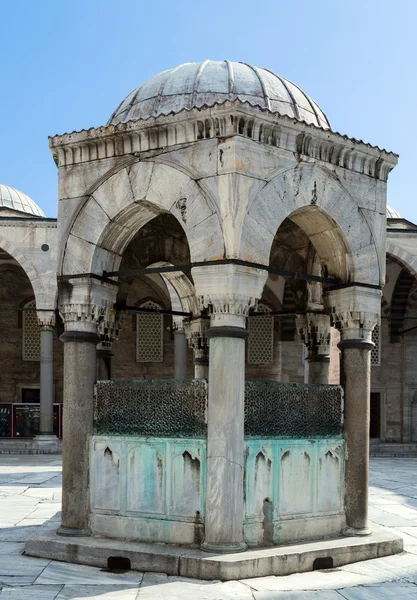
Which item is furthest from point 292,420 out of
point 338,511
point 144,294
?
point 144,294

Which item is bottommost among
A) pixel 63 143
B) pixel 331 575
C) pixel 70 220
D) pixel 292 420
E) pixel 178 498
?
pixel 331 575

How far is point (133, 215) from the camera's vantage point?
6.18 metres

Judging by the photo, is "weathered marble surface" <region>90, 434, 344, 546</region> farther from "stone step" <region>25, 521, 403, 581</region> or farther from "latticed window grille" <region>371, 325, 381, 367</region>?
"latticed window grille" <region>371, 325, 381, 367</region>

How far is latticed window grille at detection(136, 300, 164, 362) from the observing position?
22.2 m

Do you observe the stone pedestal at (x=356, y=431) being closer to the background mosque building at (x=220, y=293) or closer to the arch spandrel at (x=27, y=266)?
the background mosque building at (x=220, y=293)

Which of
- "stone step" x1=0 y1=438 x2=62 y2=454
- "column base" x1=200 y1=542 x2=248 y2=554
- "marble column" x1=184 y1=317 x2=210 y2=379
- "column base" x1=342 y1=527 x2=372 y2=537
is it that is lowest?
"stone step" x1=0 y1=438 x2=62 y2=454

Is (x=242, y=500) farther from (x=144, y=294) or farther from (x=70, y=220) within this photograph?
(x=144, y=294)

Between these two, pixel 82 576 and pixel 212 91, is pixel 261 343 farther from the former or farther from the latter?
pixel 82 576

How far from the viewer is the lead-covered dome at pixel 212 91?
6445 millimetres

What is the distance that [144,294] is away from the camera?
2217 centimetres

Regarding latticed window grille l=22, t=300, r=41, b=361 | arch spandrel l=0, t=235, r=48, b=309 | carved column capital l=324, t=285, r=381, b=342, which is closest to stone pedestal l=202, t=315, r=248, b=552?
carved column capital l=324, t=285, r=381, b=342

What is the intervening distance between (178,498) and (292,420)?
107cm

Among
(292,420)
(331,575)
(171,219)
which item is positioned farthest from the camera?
(171,219)

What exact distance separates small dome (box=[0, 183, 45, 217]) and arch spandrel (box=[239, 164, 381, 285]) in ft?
67.2
